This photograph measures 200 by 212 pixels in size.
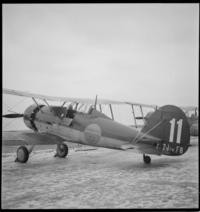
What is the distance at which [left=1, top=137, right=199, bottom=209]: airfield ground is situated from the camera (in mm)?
3672

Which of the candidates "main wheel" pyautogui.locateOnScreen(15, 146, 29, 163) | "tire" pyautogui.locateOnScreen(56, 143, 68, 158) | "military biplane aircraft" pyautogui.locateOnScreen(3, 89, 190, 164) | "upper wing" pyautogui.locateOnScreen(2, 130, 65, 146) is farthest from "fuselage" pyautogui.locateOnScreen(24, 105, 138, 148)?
"main wheel" pyautogui.locateOnScreen(15, 146, 29, 163)

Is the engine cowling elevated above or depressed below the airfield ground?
above

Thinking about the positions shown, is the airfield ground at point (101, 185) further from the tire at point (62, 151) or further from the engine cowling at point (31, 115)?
the engine cowling at point (31, 115)

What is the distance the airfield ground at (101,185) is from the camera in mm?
3672

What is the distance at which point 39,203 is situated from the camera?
3705 mm

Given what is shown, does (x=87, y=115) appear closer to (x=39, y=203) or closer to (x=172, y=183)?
(x=172, y=183)

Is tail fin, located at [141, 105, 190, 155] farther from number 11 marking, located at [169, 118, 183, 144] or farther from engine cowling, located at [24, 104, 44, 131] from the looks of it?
engine cowling, located at [24, 104, 44, 131]

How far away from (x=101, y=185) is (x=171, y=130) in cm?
265

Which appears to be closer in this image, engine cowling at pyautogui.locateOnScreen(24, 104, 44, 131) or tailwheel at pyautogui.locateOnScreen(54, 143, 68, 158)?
tailwheel at pyautogui.locateOnScreen(54, 143, 68, 158)

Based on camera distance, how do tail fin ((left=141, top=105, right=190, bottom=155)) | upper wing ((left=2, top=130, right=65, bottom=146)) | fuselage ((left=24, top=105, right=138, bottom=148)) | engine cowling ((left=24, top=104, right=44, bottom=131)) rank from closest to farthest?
tail fin ((left=141, top=105, right=190, bottom=155)) → fuselage ((left=24, top=105, right=138, bottom=148)) → upper wing ((left=2, top=130, right=65, bottom=146)) → engine cowling ((left=24, top=104, right=44, bottom=131))

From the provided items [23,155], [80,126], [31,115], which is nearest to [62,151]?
[80,126]

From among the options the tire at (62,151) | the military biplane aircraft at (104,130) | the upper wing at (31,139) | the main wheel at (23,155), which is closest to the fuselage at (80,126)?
the military biplane aircraft at (104,130)

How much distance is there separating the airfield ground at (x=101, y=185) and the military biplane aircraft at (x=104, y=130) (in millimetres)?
487

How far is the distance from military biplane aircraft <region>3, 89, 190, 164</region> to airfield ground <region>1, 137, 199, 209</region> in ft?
1.60
